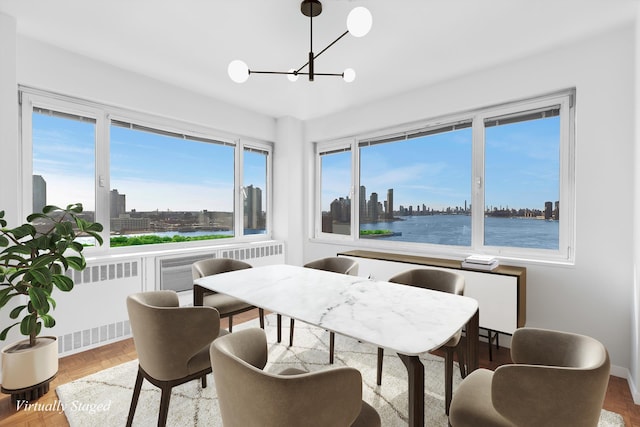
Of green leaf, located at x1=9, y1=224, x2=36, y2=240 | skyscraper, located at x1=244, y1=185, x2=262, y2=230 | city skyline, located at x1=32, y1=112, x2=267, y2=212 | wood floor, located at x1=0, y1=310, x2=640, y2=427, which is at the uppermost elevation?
city skyline, located at x1=32, y1=112, x2=267, y2=212

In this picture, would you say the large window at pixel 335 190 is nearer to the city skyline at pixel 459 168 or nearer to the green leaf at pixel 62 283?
the city skyline at pixel 459 168

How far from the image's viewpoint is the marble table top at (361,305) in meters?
1.32

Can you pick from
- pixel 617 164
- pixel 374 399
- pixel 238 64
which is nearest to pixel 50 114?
pixel 238 64

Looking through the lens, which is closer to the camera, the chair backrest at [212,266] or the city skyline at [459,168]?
the chair backrest at [212,266]

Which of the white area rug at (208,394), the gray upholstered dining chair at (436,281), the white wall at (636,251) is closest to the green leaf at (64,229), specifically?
the white area rug at (208,394)

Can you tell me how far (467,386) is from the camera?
1.40 m

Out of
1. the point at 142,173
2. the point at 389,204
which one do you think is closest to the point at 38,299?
the point at 142,173

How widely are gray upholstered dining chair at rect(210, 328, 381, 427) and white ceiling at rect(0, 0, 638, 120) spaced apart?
2.22m

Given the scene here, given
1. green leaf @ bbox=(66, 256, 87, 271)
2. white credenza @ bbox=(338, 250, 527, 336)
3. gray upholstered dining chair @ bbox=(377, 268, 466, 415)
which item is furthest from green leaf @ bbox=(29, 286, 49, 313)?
white credenza @ bbox=(338, 250, 527, 336)

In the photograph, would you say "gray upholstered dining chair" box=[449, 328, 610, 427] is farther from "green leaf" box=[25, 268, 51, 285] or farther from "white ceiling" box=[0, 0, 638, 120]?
"green leaf" box=[25, 268, 51, 285]

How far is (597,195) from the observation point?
8.31ft

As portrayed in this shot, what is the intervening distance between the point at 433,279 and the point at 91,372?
9.35 feet

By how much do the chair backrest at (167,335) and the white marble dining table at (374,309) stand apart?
308mm

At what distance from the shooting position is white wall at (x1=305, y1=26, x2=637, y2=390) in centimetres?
242
